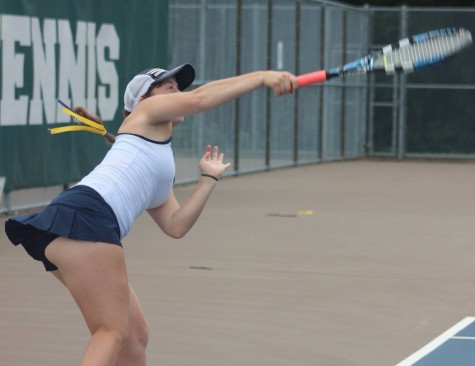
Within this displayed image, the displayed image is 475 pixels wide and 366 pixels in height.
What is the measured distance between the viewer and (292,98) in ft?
73.7

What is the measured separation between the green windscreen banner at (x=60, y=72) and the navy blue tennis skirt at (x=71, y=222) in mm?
8208

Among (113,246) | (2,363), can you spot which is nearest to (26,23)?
(2,363)

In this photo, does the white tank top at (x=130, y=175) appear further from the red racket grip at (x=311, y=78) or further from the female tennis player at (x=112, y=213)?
the red racket grip at (x=311, y=78)

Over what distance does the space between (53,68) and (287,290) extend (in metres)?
5.74

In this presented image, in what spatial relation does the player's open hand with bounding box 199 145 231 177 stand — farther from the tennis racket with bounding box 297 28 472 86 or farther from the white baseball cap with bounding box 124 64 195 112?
the tennis racket with bounding box 297 28 472 86

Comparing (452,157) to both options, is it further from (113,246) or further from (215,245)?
(113,246)

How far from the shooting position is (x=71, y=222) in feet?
16.3

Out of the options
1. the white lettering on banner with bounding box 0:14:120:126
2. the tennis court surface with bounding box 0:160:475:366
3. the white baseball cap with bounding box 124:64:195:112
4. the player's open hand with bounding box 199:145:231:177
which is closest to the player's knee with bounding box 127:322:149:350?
the player's open hand with bounding box 199:145:231:177

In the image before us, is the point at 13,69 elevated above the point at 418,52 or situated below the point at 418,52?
below

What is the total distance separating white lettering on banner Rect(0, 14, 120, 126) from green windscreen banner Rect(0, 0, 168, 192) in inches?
0.4

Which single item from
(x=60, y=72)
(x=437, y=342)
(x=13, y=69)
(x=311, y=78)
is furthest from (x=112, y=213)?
(x=60, y=72)

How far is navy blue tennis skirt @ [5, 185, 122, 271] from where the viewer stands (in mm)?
4961

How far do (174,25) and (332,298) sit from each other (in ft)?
30.7

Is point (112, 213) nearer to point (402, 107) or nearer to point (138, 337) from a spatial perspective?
point (138, 337)
